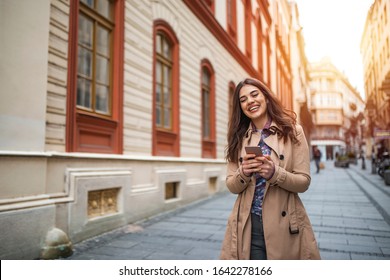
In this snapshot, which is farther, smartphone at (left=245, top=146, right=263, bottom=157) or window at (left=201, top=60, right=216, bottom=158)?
window at (left=201, top=60, right=216, bottom=158)

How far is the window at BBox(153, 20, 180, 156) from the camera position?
7.58 metres

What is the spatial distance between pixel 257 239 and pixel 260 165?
473 millimetres

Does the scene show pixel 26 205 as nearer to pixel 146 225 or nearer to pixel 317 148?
pixel 146 225

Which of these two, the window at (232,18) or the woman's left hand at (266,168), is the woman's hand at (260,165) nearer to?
the woman's left hand at (266,168)

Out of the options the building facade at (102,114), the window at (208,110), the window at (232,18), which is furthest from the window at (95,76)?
the window at (232,18)

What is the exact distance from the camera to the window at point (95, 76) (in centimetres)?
493

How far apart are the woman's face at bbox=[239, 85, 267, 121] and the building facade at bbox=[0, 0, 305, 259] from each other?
2912 millimetres

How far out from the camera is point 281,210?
1945mm

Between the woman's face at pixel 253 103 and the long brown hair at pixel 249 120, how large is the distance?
4 centimetres

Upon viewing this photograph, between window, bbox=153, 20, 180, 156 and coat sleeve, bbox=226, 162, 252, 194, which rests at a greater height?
window, bbox=153, 20, 180, 156

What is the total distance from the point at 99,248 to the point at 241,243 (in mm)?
3102

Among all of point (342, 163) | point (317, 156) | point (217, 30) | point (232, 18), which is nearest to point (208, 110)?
point (217, 30)

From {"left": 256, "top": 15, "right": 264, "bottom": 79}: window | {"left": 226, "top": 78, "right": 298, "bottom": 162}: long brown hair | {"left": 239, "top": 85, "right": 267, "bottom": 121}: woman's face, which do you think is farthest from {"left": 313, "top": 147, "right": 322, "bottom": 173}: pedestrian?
{"left": 239, "top": 85, "right": 267, "bottom": 121}: woman's face

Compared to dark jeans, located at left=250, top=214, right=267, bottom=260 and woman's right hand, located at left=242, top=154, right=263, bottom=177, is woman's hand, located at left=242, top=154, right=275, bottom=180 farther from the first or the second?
dark jeans, located at left=250, top=214, right=267, bottom=260
